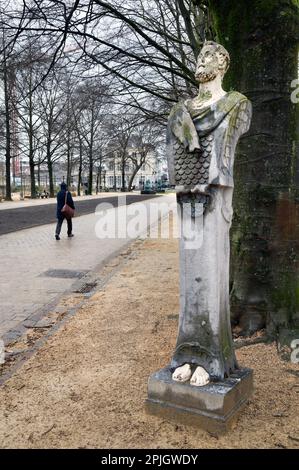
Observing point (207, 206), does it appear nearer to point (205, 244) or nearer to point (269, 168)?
point (205, 244)

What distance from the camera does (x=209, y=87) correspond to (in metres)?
3.74

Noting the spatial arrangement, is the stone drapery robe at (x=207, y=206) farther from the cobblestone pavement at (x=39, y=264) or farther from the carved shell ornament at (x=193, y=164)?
the cobblestone pavement at (x=39, y=264)

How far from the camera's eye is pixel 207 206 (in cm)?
363

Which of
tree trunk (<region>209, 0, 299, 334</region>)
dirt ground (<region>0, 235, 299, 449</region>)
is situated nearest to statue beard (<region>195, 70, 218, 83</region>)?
tree trunk (<region>209, 0, 299, 334</region>)

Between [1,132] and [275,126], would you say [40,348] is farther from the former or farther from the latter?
[1,132]

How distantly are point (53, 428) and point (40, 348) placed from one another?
1833 mm

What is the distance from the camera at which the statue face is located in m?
3.71

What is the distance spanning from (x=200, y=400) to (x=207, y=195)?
155cm

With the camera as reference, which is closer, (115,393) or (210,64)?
(210,64)

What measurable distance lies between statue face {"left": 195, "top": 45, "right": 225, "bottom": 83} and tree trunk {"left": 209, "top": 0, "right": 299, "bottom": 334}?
1.67 meters

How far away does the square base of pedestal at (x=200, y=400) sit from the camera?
354 cm

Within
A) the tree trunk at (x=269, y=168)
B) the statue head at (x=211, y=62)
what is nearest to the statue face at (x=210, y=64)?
the statue head at (x=211, y=62)

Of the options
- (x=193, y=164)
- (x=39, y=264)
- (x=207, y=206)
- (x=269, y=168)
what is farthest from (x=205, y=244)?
(x=39, y=264)

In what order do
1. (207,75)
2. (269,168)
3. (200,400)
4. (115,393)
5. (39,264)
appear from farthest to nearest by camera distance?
1. (39,264)
2. (269,168)
3. (115,393)
4. (207,75)
5. (200,400)
